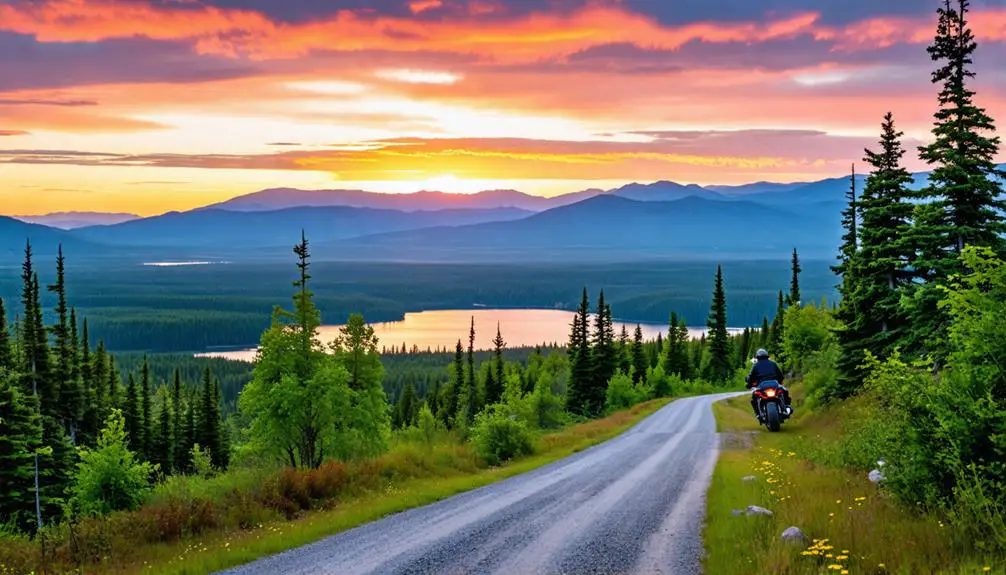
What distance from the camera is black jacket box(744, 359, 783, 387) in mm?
24891

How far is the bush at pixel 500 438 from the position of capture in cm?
2356

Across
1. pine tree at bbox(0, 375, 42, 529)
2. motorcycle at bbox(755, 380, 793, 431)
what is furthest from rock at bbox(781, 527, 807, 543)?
pine tree at bbox(0, 375, 42, 529)

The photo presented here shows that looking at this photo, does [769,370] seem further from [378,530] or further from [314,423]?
[314,423]

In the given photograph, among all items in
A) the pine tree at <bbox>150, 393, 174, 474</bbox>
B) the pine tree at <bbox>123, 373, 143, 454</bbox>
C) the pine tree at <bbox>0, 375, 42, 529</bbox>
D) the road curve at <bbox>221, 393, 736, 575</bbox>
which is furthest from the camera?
the pine tree at <bbox>150, 393, 174, 474</bbox>

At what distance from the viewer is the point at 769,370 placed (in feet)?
81.8

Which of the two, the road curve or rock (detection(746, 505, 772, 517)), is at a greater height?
rock (detection(746, 505, 772, 517))

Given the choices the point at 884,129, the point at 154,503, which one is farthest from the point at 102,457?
the point at 884,129

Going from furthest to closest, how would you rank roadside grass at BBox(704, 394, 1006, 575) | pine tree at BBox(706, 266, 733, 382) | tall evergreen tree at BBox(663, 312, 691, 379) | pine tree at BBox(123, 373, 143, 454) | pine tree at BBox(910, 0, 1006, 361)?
tall evergreen tree at BBox(663, 312, 691, 379) → pine tree at BBox(706, 266, 733, 382) → pine tree at BBox(123, 373, 143, 454) → pine tree at BBox(910, 0, 1006, 361) → roadside grass at BBox(704, 394, 1006, 575)

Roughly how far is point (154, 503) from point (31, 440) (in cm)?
2667

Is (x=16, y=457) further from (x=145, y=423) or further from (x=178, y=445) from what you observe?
(x=178, y=445)

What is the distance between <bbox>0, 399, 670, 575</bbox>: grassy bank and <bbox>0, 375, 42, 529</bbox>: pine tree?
24.2 metres

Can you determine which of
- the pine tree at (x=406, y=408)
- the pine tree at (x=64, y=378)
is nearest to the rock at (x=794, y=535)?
the pine tree at (x=64, y=378)

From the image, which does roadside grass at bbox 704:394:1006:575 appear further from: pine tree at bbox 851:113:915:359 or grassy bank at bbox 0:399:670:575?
pine tree at bbox 851:113:915:359

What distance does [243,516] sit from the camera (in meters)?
14.3
